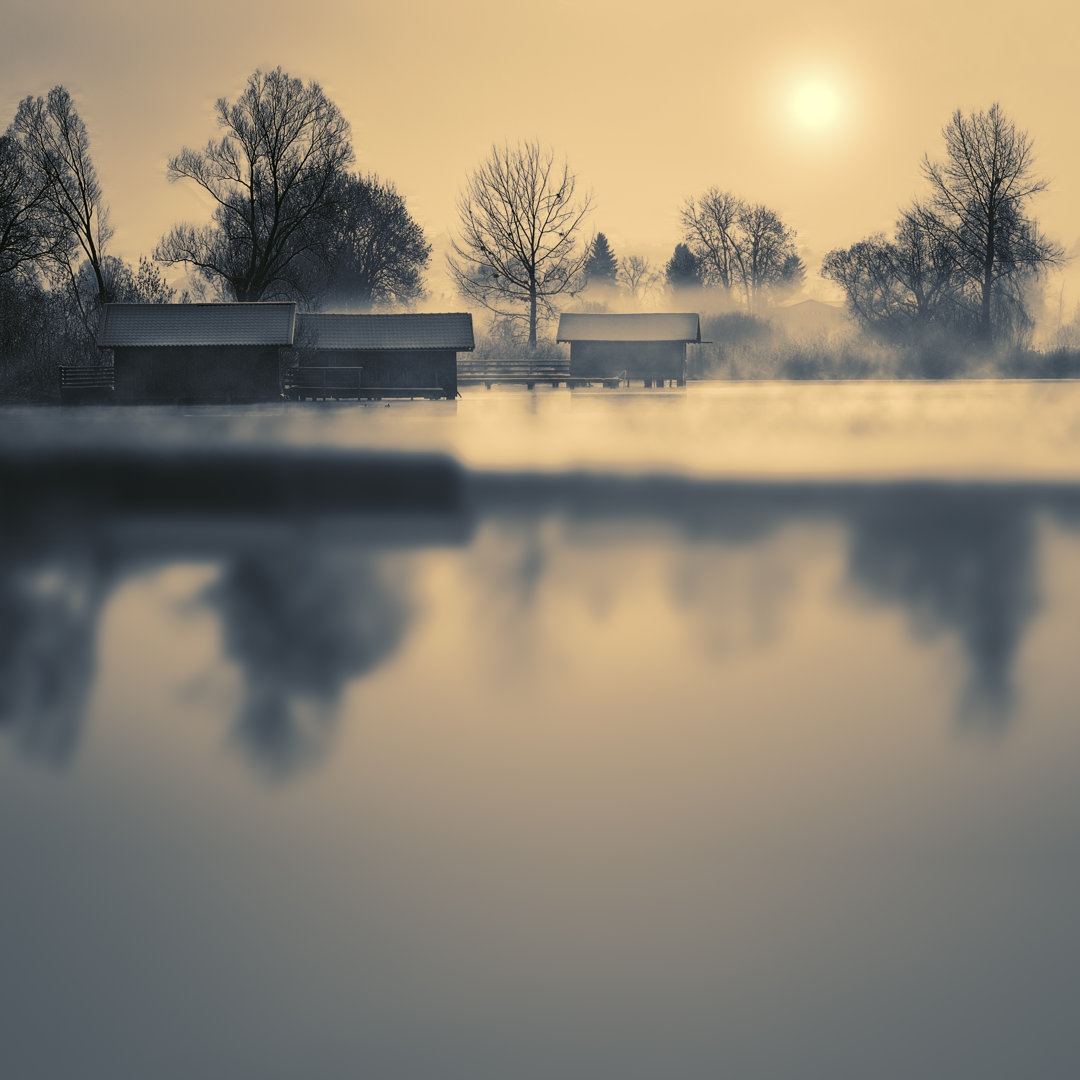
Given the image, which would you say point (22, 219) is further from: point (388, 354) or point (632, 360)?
point (632, 360)

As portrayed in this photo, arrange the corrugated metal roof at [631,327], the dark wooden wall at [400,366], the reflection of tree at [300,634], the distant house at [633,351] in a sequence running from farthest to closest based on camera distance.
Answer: the distant house at [633,351]
the corrugated metal roof at [631,327]
the dark wooden wall at [400,366]
the reflection of tree at [300,634]

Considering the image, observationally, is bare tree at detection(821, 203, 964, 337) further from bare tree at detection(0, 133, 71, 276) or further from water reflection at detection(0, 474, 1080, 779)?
water reflection at detection(0, 474, 1080, 779)

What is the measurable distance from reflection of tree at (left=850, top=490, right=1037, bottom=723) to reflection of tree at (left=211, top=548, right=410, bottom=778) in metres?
3.54

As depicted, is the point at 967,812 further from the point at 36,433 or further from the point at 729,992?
the point at 36,433

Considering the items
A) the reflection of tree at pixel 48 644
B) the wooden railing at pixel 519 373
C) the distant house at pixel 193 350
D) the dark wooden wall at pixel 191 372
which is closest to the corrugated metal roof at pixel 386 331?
the distant house at pixel 193 350

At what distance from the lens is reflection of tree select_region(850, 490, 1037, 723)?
746cm

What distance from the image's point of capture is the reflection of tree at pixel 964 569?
7.46 meters

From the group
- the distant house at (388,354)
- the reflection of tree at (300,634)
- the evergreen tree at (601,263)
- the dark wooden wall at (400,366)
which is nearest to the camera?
the reflection of tree at (300,634)

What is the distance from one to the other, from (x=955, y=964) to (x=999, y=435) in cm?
2207

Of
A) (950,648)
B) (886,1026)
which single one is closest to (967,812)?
(886,1026)

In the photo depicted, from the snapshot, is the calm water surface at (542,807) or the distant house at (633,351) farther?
the distant house at (633,351)

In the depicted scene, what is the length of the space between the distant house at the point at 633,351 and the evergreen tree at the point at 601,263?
5274cm

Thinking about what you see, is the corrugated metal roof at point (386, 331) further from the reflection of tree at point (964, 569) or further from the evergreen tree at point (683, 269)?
the evergreen tree at point (683, 269)

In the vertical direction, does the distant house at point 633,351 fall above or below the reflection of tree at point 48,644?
above
